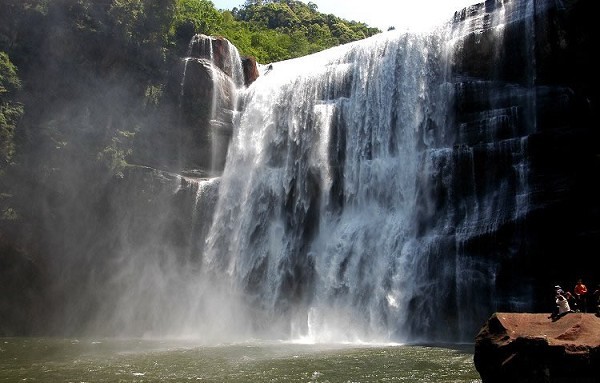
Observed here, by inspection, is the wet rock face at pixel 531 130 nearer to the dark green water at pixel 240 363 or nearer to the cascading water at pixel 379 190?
the cascading water at pixel 379 190

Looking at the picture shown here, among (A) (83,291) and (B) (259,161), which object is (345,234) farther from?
(A) (83,291)

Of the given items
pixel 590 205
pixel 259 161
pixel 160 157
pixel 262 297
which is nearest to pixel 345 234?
pixel 262 297

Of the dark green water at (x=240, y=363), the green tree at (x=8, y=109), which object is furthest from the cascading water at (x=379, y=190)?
the green tree at (x=8, y=109)

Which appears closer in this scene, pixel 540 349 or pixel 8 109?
pixel 540 349

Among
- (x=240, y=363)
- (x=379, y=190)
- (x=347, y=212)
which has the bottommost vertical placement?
(x=240, y=363)

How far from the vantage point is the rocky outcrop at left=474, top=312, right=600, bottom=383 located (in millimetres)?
10805

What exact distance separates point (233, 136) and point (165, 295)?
35.5 ft

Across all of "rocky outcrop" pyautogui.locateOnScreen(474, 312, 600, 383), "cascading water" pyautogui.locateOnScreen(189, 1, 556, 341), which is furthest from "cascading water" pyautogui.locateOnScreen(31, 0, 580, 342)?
"rocky outcrop" pyautogui.locateOnScreen(474, 312, 600, 383)

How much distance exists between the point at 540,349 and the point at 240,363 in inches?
389

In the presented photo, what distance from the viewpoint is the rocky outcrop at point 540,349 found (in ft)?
35.4

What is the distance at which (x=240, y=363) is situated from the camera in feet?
59.6

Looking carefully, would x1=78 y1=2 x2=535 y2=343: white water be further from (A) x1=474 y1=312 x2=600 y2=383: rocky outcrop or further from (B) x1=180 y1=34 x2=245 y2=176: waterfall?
(A) x1=474 y1=312 x2=600 y2=383: rocky outcrop

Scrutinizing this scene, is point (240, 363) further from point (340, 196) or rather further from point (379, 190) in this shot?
point (340, 196)

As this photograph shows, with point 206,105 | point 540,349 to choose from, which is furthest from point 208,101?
point 540,349
